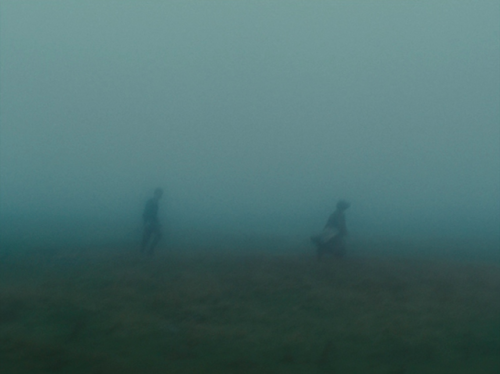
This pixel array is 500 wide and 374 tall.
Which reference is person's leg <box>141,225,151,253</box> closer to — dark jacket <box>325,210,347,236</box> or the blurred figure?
the blurred figure

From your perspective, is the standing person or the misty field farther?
the standing person

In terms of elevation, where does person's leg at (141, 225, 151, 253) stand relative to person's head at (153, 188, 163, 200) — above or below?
below

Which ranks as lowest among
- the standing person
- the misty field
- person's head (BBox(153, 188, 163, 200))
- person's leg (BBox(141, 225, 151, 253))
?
the misty field

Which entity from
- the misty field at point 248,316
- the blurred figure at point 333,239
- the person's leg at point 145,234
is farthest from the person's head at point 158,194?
the blurred figure at point 333,239

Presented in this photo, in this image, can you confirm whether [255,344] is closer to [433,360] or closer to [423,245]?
[433,360]

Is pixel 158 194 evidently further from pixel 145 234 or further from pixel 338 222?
pixel 338 222

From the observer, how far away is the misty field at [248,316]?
277 inches

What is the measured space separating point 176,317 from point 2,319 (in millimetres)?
2317

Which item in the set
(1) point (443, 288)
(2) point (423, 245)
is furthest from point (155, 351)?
(2) point (423, 245)

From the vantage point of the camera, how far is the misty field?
7023 millimetres

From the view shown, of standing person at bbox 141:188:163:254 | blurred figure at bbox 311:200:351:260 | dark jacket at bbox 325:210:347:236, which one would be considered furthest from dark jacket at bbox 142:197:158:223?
dark jacket at bbox 325:210:347:236

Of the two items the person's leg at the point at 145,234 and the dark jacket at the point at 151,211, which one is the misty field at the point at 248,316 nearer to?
the person's leg at the point at 145,234

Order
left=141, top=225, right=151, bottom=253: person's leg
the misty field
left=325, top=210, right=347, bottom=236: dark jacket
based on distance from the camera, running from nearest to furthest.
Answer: the misty field < left=325, top=210, right=347, bottom=236: dark jacket < left=141, top=225, right=151, bottom=253: person's leg

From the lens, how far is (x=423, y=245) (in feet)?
57.0
